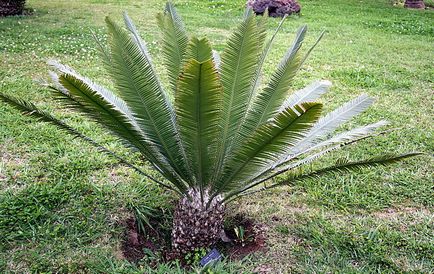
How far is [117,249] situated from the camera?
2.56 meters

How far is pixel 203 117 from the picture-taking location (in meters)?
2.07

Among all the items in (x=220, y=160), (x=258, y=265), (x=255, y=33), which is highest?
(x=255, y=33)

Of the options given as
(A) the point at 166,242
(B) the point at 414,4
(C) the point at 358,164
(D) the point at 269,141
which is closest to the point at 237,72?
(D) the point at 269,141

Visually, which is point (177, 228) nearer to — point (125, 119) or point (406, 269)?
point (125, 119)

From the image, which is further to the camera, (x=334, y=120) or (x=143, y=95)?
(x=334, y=120)

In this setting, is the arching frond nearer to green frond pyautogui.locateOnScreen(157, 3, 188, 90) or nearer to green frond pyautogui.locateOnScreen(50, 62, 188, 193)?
green frond pyautogui.locateOnScreen(50, 62, 188, 193)

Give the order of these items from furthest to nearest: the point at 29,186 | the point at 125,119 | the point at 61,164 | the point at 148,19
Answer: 1. the point at 148,19
2. the point at 61,164
3. the point at 29,186
4. the point at 125,119

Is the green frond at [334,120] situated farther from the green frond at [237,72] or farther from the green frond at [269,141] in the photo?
the green frond at [237,72]

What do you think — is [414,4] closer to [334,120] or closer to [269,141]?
[334,120]

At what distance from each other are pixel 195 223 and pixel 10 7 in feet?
26.3

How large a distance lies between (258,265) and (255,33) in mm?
1236

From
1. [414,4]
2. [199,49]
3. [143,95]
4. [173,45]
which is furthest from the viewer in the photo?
[414,4]

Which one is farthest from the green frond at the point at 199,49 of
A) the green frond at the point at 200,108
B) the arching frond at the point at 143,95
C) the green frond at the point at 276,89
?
the green frond at the point at 276,89

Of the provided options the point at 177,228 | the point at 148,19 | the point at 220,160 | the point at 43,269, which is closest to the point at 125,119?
the point at 220,160
